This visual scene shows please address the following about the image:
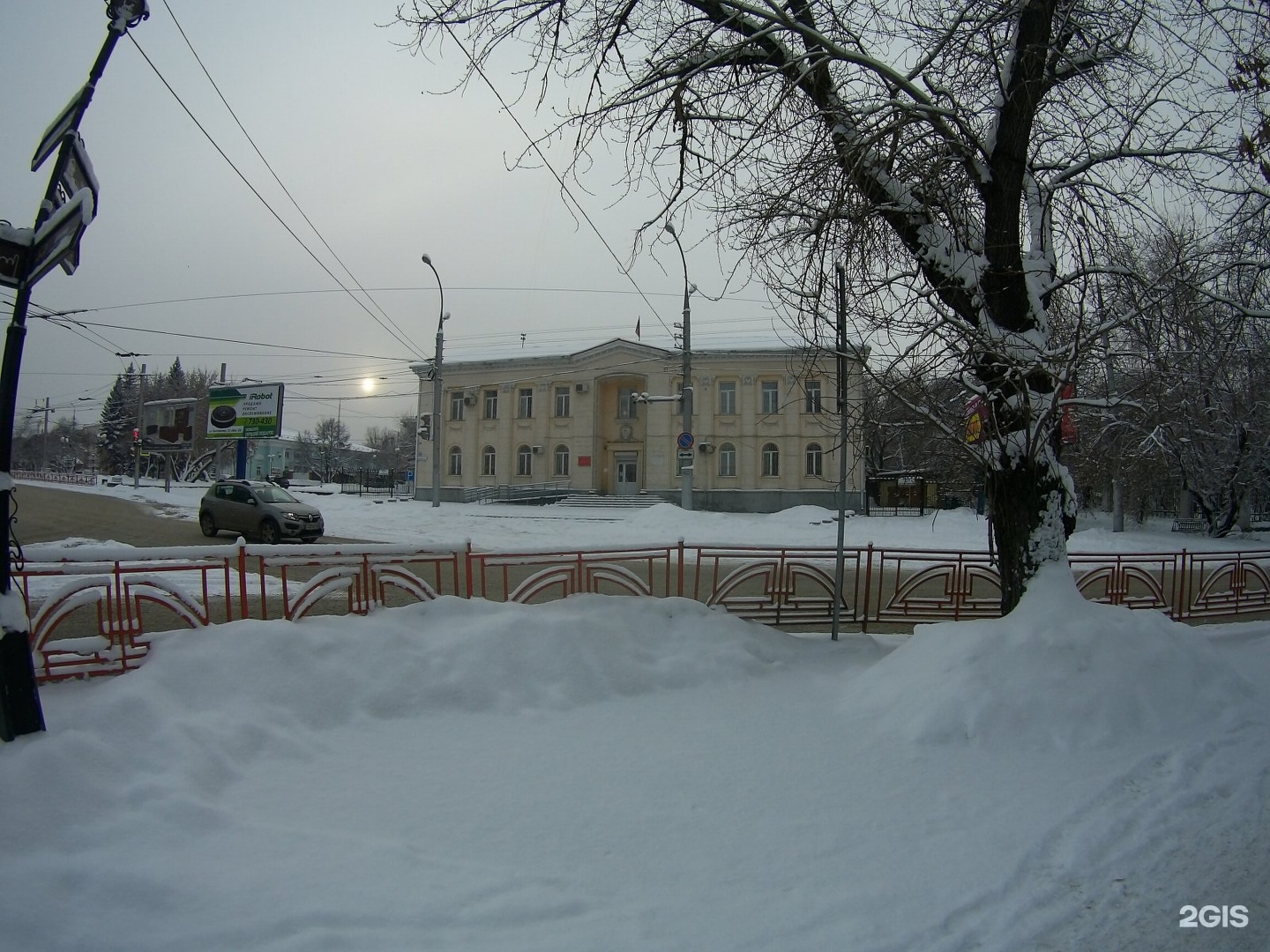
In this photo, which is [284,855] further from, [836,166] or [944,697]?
[836,166]

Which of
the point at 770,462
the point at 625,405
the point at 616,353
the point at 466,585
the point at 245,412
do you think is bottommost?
the point at 466,585

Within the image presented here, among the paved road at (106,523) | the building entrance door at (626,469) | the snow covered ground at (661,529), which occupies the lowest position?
the snow covered ground at (661,529)

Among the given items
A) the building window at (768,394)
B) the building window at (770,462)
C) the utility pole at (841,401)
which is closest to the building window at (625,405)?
the building window at (768,394)

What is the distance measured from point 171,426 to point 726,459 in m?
31.5

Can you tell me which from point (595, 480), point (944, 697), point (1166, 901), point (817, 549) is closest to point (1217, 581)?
point (817, 549)

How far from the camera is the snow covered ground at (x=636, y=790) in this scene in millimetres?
3074

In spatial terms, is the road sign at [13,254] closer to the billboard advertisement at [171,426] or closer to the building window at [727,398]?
the building window at [727,398]

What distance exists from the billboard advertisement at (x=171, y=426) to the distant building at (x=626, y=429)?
1291cm

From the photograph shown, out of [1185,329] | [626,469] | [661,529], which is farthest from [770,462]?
Answer: [1185,329]

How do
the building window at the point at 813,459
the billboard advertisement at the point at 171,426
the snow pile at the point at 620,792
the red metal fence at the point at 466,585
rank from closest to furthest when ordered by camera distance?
the snow pile at the point at 620,792
the red metal fence at the point at 466,585
the building window at the point at 813,459
the billboard advertisement at the point at 171,426

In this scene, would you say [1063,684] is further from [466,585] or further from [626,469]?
[626,469]

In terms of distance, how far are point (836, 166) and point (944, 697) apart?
15.4ft

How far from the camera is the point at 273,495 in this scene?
68.7 feet

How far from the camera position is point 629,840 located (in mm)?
3859
